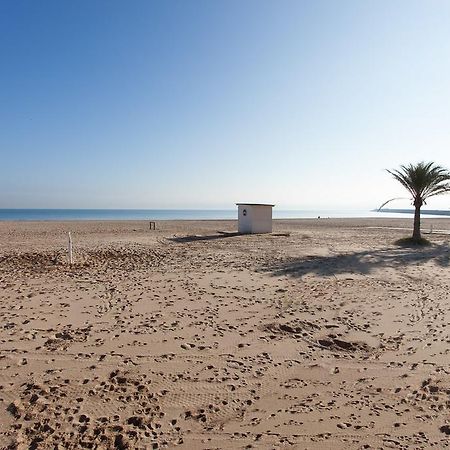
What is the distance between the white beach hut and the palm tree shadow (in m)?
11.1

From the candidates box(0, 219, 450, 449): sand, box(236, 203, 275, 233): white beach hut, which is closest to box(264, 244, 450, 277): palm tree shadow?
box(0, 219, 450, 449): sand

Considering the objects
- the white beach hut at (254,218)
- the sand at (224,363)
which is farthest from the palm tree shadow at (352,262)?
the white beach hut at (254,218)

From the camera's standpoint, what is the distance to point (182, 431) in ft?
11.1

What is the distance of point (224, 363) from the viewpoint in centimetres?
483

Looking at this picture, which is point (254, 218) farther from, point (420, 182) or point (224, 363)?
point (224, 363)

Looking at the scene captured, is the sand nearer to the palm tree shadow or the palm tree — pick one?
the palm tree shadow

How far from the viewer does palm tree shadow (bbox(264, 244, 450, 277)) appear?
11.1 metres

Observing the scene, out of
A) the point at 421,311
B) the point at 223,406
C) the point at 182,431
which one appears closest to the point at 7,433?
the point at 182,431

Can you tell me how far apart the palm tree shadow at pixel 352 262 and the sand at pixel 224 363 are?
127 cm

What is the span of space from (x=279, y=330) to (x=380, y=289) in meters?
Result: 4.08

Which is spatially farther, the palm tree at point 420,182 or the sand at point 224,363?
the palm tree at point 420,182

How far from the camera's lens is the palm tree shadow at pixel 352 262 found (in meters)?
11.1

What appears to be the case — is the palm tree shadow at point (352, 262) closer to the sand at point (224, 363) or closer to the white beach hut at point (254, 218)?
the sand at point (224, 363)

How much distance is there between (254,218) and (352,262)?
13445 millimetres
